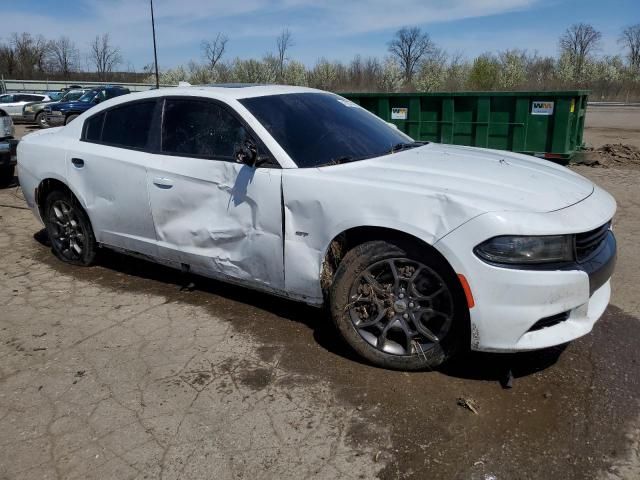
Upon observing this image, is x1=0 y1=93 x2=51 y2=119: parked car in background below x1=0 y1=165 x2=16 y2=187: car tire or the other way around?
the other way around

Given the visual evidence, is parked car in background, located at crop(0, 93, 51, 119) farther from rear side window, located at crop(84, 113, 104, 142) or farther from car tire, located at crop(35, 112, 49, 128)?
rear side window, located at crop(84, 113, 104, 142)

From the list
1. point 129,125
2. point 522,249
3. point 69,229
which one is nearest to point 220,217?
point 129,125

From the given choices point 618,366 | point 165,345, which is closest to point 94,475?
point 165,345

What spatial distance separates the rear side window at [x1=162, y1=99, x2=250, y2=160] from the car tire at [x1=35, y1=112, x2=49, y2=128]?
20.8 metres

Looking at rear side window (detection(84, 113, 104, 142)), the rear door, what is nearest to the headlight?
the rear door

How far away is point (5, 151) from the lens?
343 inches

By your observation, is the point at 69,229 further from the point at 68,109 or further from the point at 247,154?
the point at 68,109

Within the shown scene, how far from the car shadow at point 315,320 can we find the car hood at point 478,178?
0.95 metres

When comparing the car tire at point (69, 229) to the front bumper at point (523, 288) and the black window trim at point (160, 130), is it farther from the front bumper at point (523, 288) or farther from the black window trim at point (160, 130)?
the front bumper at point (523, 288)

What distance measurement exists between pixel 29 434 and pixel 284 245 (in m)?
1.70

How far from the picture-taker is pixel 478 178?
125 inches

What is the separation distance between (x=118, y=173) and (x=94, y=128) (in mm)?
672

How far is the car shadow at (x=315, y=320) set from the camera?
327 cm

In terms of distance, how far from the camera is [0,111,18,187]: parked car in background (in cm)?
870
